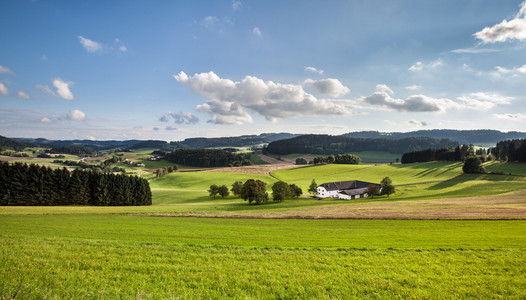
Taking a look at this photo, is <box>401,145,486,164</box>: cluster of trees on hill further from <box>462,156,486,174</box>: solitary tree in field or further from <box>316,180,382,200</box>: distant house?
<box>316,180,382,200</box>: distant house

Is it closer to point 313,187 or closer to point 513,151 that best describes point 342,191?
point 313,187

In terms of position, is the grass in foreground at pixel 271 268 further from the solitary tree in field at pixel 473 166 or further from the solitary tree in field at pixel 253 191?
the solitary tree in field at pixel 473 166

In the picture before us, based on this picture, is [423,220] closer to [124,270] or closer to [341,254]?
[341,254]

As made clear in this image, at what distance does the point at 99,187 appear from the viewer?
5994 centimetres

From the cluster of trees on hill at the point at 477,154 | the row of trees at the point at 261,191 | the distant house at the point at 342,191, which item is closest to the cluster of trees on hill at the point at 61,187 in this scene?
the row of trees at the point at 261,191

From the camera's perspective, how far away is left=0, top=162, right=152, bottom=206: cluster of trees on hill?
2045 inches

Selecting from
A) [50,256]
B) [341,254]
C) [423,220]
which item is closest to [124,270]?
[50,256]

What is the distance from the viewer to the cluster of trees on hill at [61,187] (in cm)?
5194

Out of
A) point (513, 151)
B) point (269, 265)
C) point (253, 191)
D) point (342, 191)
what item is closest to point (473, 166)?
point (513, 151)

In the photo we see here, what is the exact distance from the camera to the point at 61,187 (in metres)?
56.3

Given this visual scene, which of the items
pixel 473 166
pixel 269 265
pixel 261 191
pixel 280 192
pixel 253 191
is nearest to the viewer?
pixel 269 265

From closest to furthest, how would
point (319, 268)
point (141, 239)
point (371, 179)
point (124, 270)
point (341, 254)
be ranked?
point (124, 270)
point (319, 268)
point (341, 254)
point (141, 239)
point (371, 179)

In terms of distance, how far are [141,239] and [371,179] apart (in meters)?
101

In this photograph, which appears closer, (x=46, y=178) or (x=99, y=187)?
(x=46, y=178)
